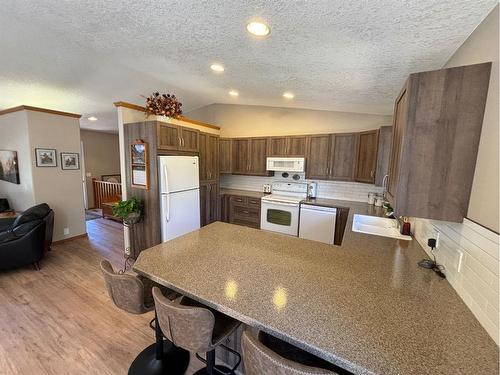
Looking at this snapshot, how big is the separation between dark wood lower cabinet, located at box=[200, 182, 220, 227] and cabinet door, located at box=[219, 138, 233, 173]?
1.74 feet

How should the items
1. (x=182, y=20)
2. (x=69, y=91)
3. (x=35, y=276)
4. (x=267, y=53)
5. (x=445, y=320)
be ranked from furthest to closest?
(x=69, y=91) → (x=35, y=276) → (x=267, y=53) → (x=182, y=20) → (x=445, y=320)

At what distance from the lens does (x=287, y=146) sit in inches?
166

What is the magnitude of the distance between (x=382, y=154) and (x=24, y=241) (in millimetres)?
5076

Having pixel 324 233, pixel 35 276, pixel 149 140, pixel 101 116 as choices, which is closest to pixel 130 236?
pixel 35 276

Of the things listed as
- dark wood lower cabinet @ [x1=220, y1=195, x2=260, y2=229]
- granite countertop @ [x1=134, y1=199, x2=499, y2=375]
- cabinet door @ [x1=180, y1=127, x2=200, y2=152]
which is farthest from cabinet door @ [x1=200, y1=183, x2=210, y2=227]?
granite countertop @ [x1=134, y1=199, x2=499, y2=375]

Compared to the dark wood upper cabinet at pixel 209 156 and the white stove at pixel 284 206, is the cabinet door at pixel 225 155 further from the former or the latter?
the white stove at pixel 284 206

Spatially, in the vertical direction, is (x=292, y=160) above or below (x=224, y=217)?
above

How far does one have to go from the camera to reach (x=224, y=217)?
15.5 feet

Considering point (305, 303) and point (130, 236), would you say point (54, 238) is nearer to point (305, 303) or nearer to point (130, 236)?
point (130, 236)

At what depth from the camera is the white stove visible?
3863mm

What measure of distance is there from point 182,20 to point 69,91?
3.77m

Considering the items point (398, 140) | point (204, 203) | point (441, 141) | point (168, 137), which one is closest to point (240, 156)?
point (204, 203)

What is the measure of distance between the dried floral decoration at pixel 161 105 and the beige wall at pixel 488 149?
3.17 metres

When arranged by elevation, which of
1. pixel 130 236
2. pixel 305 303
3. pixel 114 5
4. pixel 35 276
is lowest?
pixel 35 276
